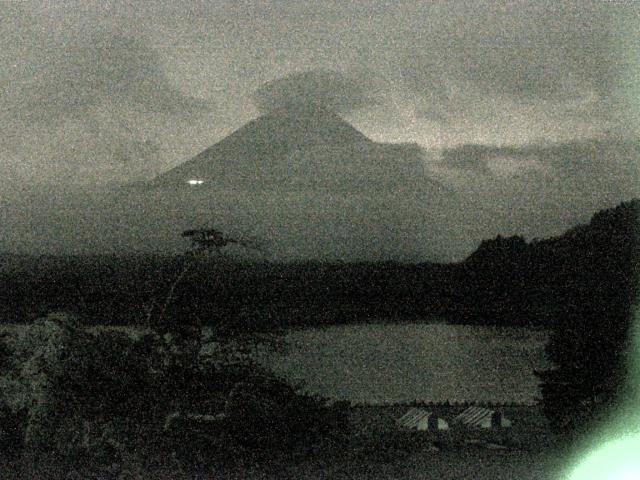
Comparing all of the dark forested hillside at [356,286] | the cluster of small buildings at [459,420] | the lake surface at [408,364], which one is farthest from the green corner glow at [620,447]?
the lake surface at [408,364]

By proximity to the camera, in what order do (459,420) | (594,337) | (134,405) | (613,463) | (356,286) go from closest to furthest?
(613,463) < (134,405) < (594,337) < (459,420) < (356,286)

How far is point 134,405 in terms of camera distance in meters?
7.64

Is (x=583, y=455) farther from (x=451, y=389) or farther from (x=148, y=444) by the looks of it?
(x=148, y=444)

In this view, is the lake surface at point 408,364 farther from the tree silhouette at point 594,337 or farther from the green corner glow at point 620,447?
the green corner glow at point 620,447

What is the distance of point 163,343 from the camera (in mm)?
7980

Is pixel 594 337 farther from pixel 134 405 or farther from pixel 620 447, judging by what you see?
pixel 134 405

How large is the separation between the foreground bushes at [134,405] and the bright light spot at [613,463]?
7.88 feet

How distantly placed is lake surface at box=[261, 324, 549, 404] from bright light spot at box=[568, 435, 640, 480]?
1398 mm

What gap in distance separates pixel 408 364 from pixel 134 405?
3.01 m

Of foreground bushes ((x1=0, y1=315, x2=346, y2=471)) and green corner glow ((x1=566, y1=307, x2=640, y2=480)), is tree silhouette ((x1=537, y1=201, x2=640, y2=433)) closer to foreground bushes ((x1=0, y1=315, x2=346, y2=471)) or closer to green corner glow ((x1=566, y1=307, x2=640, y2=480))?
green corner glow ((x1=566, y1=307, x2=640, y2=480))

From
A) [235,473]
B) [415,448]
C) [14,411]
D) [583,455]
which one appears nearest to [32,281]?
[14,411]

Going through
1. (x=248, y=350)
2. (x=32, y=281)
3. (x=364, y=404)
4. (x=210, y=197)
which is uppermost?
(x=210, y=197)

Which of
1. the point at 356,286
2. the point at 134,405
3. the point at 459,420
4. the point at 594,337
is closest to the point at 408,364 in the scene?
the point at 459,420

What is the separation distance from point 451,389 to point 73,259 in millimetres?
4601
